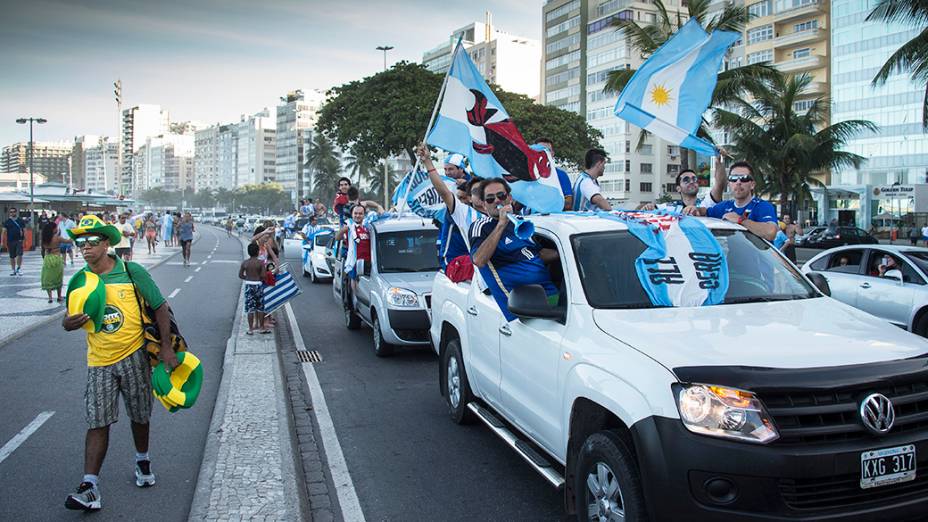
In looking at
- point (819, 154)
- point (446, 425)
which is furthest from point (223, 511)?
point (819, 154)

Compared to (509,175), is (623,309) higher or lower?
lower

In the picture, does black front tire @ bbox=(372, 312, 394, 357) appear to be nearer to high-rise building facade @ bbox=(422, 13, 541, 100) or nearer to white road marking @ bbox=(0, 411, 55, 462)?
white road marking @ bbox=(0, 411, 55, 462)

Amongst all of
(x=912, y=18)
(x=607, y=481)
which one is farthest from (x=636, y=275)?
(x=912, y=18)

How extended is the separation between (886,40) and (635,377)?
213ft

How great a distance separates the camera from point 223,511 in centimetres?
453

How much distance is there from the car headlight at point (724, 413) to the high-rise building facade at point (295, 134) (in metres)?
180

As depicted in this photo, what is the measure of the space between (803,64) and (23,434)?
6808 centimetres

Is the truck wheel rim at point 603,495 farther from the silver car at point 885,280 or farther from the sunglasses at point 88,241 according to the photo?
the silver car at point 885,280

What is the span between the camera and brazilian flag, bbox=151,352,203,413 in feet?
15.7

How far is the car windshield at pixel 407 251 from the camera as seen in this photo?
10.6m

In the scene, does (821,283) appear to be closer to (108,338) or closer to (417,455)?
(417,455)

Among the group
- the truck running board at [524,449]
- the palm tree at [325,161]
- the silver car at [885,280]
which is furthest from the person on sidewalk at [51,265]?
the palm tree at [325,161]

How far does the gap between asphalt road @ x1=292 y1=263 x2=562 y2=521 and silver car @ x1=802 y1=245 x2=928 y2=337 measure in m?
6.57

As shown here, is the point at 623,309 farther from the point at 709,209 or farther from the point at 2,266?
the point at 2,266
